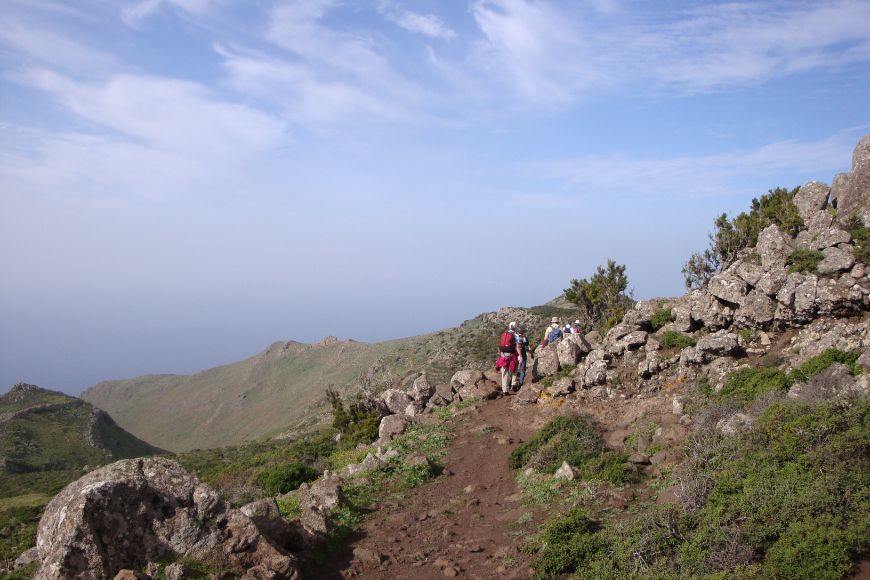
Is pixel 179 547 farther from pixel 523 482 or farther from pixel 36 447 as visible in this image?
pixel 36 447

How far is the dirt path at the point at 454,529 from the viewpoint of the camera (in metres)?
9.11

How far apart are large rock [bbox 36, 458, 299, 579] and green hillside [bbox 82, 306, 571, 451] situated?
93.3 feet

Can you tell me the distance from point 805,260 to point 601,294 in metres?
15.1

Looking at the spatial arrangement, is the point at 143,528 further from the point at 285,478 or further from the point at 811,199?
the point at 811,199

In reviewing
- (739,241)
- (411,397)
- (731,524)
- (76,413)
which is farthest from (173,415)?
(731,524)

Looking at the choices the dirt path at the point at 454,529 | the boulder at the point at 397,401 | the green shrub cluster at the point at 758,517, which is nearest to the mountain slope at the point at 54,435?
the boulder at the point at 397,401

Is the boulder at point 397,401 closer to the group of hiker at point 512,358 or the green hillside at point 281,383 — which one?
the group of hiker at point 512,358

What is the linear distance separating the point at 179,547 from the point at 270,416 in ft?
194

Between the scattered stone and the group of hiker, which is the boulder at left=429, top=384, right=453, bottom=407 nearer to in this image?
the group of hiker

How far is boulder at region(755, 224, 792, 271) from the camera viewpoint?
16.8 m

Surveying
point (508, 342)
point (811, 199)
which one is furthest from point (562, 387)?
point (811, 199)

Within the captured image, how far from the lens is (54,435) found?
5222cm

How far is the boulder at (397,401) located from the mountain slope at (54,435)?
36.2m

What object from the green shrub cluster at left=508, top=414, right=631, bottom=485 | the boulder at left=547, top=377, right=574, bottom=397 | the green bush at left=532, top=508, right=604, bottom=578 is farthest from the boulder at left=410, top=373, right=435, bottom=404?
the green bush at left=532, top=508, right=604, bottom=578
